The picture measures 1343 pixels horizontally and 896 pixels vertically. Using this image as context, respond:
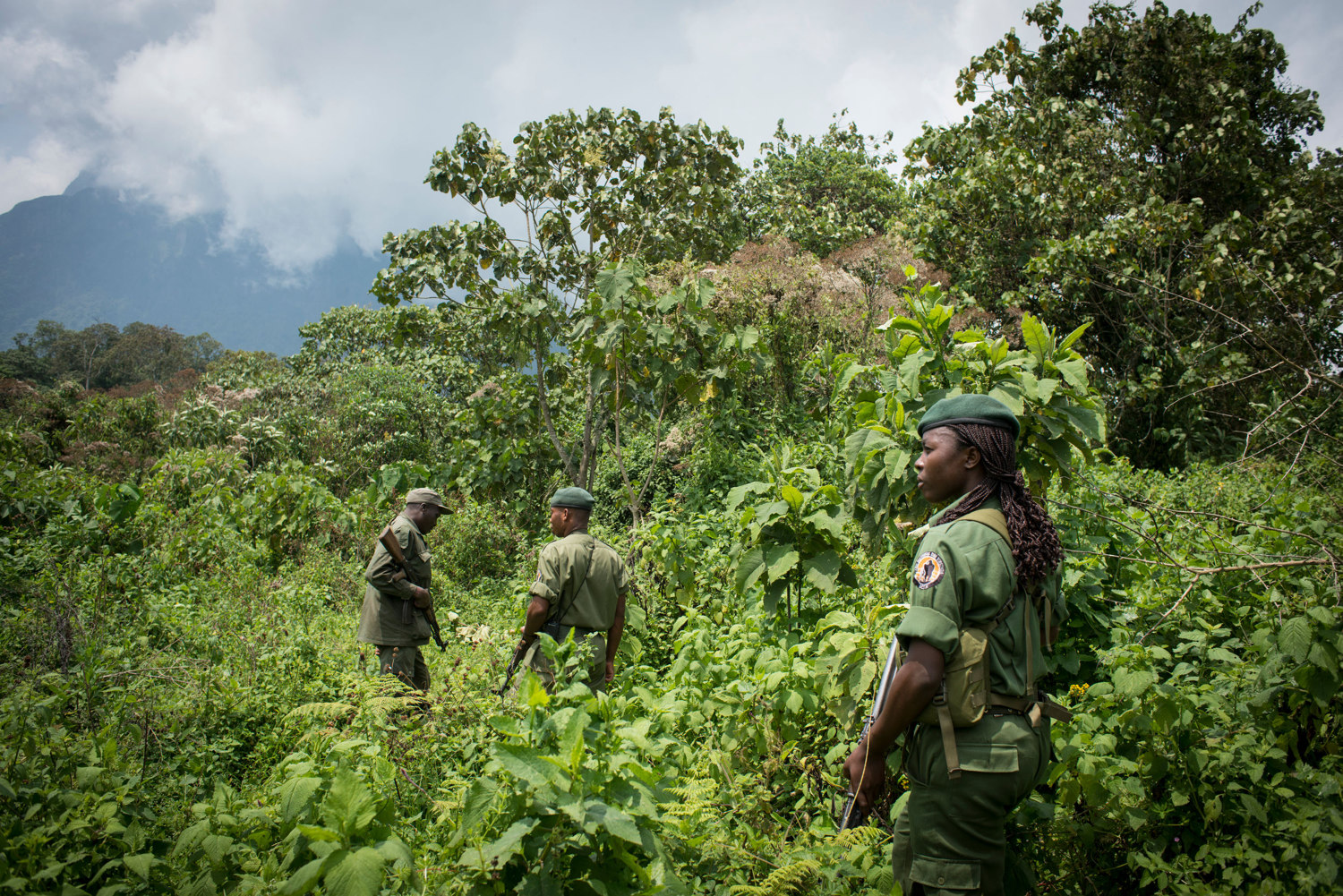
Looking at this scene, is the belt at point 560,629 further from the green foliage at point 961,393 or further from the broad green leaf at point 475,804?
the broad green leaf at point 475,804

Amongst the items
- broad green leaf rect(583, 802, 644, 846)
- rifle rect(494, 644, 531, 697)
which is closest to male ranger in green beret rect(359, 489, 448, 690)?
rifle rect(494, 644, 531, 697)

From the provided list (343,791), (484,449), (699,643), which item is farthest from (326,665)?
(484,449)

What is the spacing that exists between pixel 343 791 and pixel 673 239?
23.9ft

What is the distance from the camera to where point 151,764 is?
319 cm

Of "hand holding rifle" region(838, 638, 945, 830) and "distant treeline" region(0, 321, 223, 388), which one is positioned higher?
"distant treeline" region(0, 321, 223, 388)

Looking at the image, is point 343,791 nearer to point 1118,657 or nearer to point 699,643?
point 699,643

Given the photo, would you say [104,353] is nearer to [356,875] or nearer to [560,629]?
[560,629]

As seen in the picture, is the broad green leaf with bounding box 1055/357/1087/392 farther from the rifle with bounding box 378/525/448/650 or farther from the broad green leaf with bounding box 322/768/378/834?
the rifle with bounding box 378/525/448/650

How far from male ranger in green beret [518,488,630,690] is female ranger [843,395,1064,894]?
1987 mm

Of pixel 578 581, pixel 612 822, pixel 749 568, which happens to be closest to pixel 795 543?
pixel 749 568

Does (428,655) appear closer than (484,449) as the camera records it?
Yes

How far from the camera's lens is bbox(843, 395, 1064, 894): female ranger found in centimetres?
179

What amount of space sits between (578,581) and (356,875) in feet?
7.30

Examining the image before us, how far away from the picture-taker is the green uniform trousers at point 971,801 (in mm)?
1796
